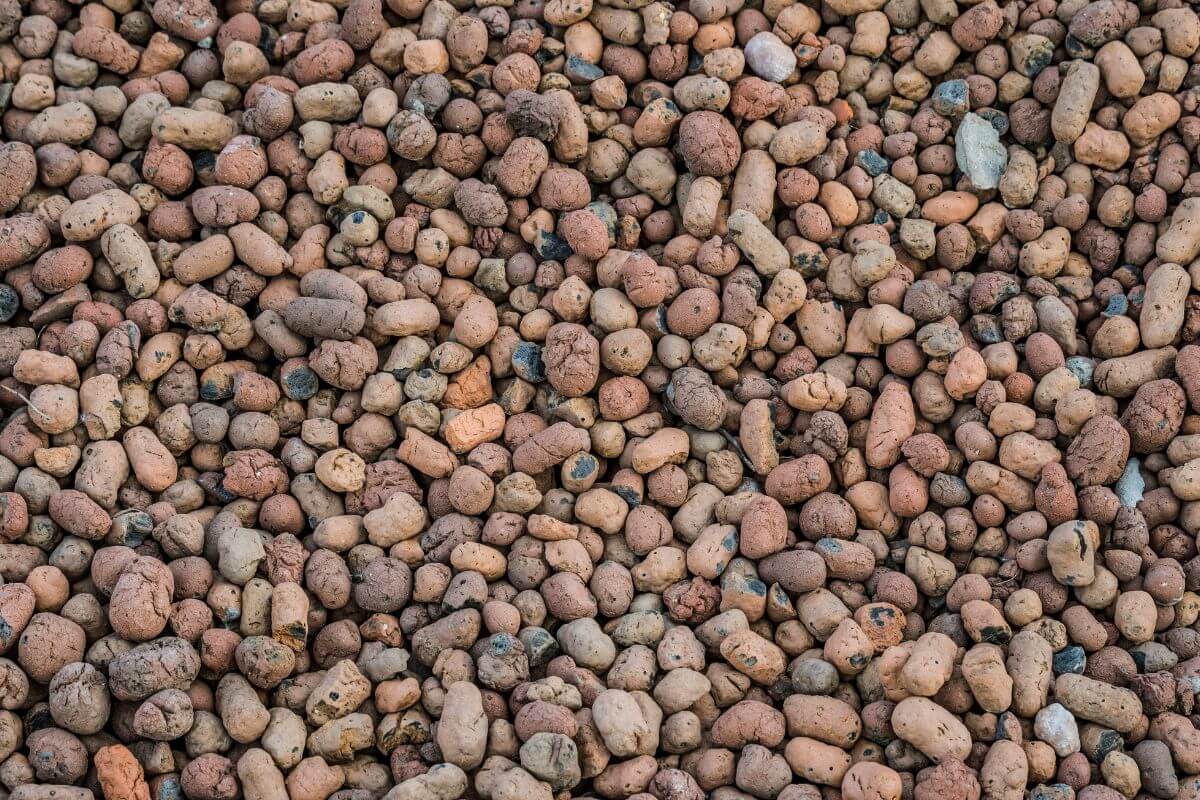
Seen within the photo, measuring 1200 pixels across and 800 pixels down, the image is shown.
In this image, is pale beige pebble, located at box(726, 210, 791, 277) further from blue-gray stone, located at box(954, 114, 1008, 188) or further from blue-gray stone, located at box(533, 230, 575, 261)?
blue-gray stone, located at box(954, 114, 1008, 188)

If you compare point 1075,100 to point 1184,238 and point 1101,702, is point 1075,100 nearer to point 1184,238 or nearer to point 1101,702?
point 1184,238

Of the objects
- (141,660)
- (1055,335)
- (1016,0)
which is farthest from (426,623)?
(1016,0)

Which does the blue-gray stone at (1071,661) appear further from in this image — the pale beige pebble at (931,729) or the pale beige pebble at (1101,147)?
the pale beige pebble at (1101,147)

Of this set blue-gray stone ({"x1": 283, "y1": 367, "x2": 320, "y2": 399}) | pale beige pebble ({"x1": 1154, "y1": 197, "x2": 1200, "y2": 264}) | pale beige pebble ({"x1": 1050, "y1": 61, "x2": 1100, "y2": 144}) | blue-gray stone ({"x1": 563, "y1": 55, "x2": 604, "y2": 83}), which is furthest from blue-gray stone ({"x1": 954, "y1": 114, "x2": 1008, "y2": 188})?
blue-gray stone ({"x1": 283, "y1": 367, "x2": 320, "y2": 399})

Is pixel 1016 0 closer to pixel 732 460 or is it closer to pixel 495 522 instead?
pixel 732 460

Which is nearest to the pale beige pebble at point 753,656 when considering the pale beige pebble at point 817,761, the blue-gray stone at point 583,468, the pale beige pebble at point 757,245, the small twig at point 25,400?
the pale beige pebble at point 817,761

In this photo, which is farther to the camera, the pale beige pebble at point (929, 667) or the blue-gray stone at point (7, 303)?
the blue-gray stone at point (7, 303)
